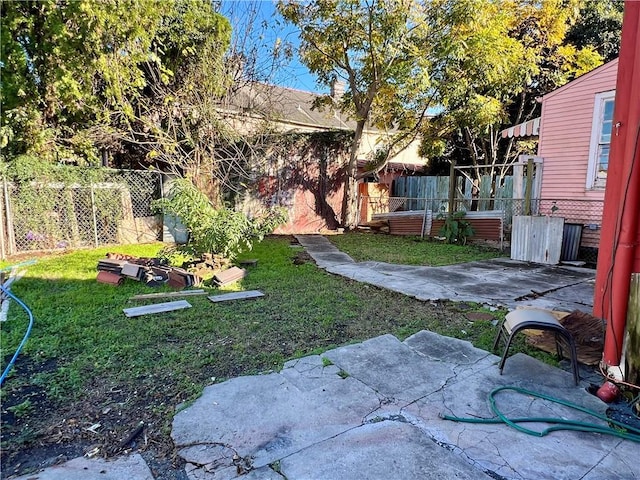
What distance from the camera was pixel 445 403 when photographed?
2.47 metres

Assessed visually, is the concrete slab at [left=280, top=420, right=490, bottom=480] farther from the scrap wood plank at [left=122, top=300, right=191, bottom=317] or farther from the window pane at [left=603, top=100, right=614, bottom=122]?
the window pane at [left=603, top=100, right=614, bottom=122]

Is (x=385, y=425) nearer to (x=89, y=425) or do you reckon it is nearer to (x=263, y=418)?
(x=263, y=418)

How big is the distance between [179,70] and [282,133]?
3.70 meters

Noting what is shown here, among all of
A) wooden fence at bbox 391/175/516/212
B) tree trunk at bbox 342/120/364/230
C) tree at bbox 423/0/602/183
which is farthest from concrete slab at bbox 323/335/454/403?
tree trunk at bbox 342/120/364/230

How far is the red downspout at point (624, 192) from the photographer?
8.49 feet

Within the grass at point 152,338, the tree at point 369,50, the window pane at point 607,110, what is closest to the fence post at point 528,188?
the window pane at point 607,110

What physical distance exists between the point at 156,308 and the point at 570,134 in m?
8.45

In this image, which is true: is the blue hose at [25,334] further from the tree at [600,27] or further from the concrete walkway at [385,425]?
the tree at [600,27]

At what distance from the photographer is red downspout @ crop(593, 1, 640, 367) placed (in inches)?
102

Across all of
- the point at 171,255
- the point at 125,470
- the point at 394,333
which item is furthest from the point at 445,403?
the point at 171,255

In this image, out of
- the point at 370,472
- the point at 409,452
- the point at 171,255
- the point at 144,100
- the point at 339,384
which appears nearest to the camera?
the point at 370,472

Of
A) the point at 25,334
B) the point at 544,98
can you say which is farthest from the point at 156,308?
the point at 544,98

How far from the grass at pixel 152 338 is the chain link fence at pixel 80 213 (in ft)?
5.70

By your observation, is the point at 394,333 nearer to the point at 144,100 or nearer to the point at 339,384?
the point at 339,384
